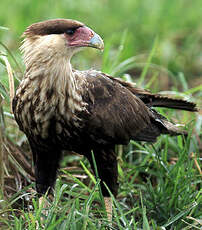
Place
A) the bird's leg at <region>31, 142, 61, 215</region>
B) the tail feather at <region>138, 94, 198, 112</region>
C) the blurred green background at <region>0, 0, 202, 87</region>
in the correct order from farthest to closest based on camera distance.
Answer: the blurred green background at <region>0, 0, 202, 87</region> → the tail feather at <region>138, 94, 198, 112</region> → the bird's leg at <region>31, 142, 61, 215</region>

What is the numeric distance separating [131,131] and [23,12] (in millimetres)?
4190

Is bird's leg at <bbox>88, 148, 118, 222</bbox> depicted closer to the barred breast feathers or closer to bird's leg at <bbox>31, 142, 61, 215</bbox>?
bird's leg at <bbox>31, 142, 61, 215</bbox>

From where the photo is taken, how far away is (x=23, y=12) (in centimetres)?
754

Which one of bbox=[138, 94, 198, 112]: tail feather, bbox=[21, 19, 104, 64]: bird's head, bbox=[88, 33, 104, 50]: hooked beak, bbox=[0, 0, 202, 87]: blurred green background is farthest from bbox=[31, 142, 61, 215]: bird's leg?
bbox=[0, 0, 202, 87]: blurred green background

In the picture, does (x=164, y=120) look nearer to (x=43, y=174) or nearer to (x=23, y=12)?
(x=43, y=174)

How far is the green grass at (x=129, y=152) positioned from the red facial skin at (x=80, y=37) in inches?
23.2

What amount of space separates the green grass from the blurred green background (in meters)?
0.01

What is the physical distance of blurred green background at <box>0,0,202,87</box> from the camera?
702 cm

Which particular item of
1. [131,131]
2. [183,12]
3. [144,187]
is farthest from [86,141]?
[183,12]

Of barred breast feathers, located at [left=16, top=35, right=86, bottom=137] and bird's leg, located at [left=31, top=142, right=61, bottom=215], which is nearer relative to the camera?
barred breast feathers, located at [left=16, top=35, right=86, bottom=137]

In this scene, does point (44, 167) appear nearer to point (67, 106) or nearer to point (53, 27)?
point (67, 106)

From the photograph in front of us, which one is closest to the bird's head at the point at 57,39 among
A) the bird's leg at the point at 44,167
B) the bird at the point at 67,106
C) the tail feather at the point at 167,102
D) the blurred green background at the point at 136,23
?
the bird at the point at 67,106

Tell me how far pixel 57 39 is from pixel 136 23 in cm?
455

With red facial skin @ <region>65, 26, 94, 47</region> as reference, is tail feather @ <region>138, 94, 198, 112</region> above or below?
below
